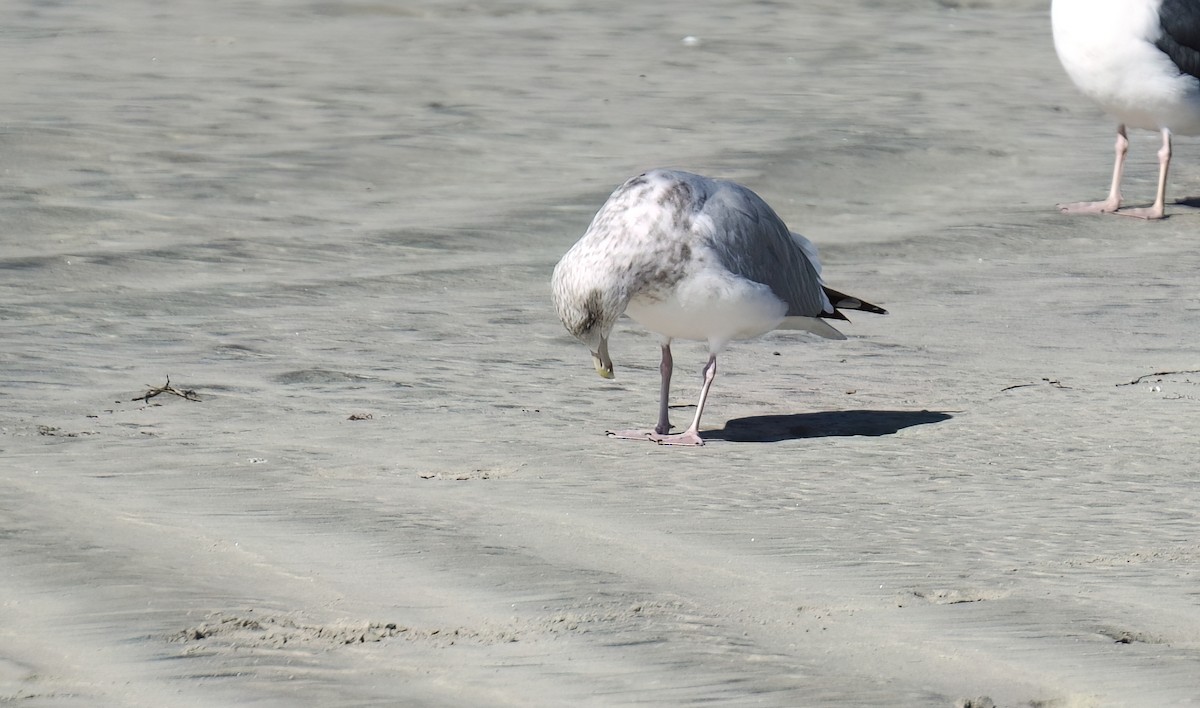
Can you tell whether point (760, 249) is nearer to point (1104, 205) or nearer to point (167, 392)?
point (167, 392)

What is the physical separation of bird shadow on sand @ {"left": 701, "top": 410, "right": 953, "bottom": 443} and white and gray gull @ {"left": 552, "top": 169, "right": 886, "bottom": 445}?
0.71 feet

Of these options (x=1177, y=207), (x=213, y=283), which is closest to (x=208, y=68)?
(x=213, y=283)

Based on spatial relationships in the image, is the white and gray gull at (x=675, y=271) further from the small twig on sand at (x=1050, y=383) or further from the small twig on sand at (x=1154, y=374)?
the small twig on sand at (x=1154, y=374)

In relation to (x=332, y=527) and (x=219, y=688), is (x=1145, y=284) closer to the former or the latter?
(x=332, y=527)

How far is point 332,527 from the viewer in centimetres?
474

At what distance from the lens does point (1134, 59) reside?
10719mm

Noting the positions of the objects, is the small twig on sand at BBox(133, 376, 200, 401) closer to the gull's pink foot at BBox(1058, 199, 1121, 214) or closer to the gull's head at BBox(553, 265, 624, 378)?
the gull's head at BBox(553, 265, 624, 378)

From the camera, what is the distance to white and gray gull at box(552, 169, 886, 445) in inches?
232

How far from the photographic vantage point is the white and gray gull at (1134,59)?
10.6 metres

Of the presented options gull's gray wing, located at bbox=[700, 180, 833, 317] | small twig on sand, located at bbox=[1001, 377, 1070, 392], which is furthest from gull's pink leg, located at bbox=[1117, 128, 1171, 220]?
gull's gray wing, located at bbox=[700, 180, 833, 317]

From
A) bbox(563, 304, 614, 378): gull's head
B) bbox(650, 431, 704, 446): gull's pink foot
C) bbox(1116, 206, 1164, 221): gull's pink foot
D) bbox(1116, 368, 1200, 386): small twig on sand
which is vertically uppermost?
bbox(563, 304, 614, 378): gull's head

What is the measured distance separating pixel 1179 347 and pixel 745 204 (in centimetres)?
244

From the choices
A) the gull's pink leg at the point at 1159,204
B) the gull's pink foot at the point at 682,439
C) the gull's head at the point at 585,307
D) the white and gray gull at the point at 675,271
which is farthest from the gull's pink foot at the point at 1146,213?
the gull's head at the point at 585,307

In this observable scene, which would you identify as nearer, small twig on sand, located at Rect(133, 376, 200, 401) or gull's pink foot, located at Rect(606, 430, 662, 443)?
gull's pink foot, located at Rect(606, 430, 662, 443)
